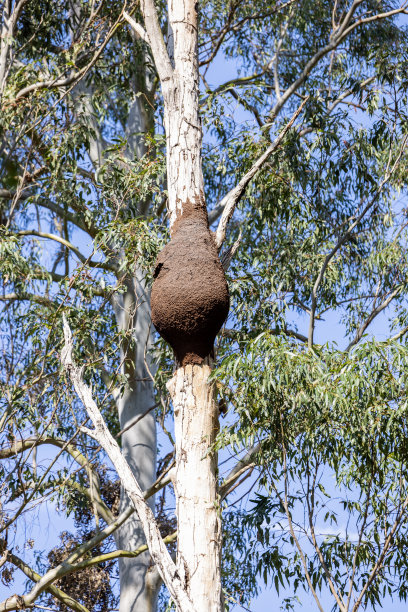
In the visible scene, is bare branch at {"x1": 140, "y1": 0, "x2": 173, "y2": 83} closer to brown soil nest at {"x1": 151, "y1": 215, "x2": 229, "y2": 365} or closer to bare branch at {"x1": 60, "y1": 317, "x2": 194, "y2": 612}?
brown soil nest at {"x1": 151, "y1": 215, "x2": 229, "y2": 365}

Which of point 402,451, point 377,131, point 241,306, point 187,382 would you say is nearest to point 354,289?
point 377,131

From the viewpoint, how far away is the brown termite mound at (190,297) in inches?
203

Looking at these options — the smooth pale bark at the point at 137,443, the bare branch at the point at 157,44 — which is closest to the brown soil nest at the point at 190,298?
the bare branch at the point at 157,44

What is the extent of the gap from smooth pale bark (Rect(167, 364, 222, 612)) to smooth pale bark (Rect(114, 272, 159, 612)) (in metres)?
4.04

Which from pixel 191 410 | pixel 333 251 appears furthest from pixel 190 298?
pixel 333 251

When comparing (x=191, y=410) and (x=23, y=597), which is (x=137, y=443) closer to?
(x=23, y=597)

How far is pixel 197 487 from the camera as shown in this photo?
16.4ft

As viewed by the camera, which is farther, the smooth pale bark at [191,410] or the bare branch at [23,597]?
the bare branch at [23,597]

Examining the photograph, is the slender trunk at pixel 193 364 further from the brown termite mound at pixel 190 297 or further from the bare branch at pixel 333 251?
the bare branch at pixel 333 251

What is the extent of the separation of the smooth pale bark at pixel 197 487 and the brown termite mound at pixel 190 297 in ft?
0.49

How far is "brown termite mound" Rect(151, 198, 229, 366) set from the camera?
203 inches

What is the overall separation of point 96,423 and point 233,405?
42.0 inches

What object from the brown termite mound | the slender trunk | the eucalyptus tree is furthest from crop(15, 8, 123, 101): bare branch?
the brown termite mound

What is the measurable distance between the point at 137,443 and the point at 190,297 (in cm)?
511
